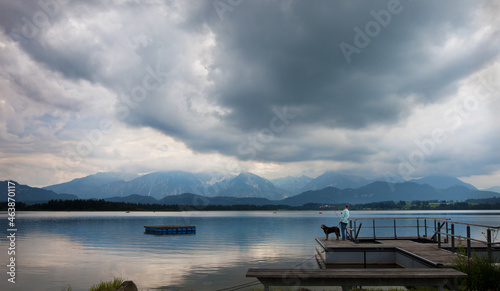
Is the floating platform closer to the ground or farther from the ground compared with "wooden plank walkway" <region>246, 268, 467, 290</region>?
closer to the ground

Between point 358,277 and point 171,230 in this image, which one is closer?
point 358,277

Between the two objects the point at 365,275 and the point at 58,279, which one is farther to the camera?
the point at 58,279

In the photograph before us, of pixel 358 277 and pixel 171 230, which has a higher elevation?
pixel 358 277

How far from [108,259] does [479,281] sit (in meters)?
29.1

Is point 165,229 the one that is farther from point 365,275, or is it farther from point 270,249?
point 365,275

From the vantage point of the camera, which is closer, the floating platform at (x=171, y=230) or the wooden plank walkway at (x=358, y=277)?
the wooden plank walkway at (x=358, y=277)

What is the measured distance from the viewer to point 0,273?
25219 mm

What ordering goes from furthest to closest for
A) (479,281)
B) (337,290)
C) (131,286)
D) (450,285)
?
1. (337,290)
2. (131,286)
3. (479,281)
4. (450,285)

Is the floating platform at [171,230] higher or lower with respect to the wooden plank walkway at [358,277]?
lower

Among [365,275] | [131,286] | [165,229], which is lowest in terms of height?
[165,229]

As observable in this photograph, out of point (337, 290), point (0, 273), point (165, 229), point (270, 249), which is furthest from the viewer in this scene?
point (165, 229)

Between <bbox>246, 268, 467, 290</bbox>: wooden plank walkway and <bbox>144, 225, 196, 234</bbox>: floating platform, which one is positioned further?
<bbox>144, 225, 196, 234</bbox>: floating platform

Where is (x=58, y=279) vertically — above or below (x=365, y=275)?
below

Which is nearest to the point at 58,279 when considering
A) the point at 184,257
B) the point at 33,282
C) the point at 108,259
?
the point at 33,282
